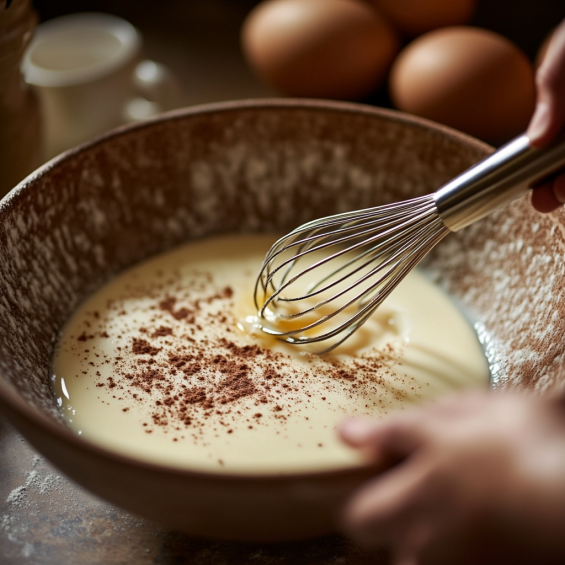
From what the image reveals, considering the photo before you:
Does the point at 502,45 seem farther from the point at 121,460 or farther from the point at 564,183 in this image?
the point at 121,460

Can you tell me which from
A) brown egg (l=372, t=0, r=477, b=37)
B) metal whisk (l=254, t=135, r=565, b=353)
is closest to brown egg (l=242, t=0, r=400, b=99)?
brown egg (l=372, t=0, r=477, b=37)

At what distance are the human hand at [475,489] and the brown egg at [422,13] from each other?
953mm

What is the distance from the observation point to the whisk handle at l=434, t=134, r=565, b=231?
53 centimetres

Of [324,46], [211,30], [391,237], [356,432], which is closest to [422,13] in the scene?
[324,46]

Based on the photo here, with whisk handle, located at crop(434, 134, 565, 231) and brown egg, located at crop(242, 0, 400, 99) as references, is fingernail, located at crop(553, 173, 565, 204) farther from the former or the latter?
brown egg, located at crop(242, 0, 400, 99)

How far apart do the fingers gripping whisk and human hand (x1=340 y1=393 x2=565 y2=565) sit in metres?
0.27

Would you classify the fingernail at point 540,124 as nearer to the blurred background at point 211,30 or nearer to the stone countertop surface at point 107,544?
the stone countertop surface at point 107,544

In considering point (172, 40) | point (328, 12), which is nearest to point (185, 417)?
point (328, 12)

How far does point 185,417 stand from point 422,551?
0.32 meters

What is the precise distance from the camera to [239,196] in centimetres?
89

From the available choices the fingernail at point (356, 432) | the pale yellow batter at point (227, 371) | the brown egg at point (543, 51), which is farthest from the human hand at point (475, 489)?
the brown egg at point (543, 51)

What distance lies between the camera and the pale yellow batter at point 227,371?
0.60 meters

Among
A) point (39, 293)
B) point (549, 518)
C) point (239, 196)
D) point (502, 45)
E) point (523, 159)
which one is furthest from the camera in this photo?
point (502, 45)

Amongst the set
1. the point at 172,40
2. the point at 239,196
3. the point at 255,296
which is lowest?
the point at 255,296
